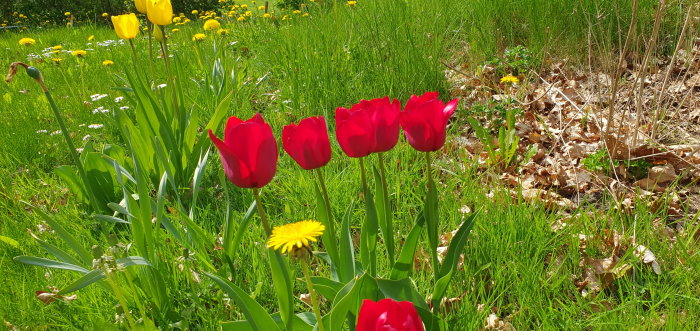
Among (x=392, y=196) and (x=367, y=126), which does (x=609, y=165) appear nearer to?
(x=392, y=196)

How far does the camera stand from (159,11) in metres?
1.89

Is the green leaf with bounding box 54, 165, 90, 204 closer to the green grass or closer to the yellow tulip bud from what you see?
the green grass

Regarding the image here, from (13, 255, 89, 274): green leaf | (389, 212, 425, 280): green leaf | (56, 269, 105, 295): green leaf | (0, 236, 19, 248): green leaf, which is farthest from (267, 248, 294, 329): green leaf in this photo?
(0, 236, 19, 248): green leaf

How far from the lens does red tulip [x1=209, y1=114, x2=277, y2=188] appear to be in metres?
0.80

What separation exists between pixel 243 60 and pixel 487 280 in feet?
11.1

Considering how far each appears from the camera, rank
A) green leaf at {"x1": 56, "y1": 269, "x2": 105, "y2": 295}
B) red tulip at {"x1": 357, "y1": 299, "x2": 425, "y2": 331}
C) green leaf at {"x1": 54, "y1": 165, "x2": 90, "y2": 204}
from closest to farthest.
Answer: red tulip at {"x1": 357, "y1": 299, "x2": 425, "y2": 331} → green leaf at {"x1": 56, "y1": 269, "x2": 105, "y2": 295} → green leaf at {"x1": 54, "y1": 165, "x2": 90, "y2": 204}

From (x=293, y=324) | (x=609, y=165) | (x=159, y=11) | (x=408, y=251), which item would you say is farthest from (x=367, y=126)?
(x=609, y=165)

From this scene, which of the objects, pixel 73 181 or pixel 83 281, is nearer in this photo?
pixel 83 281

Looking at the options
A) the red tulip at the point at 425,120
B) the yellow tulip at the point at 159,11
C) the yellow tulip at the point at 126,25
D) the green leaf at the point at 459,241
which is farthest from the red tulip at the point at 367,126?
the yellow tulip at the point at 126,25

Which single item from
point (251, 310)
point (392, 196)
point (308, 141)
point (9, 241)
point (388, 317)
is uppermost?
point (308, 141)

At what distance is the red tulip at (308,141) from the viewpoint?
33.9 inches

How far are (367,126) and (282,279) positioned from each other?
12.3 inches

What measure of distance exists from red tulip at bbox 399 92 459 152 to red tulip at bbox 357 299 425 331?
1.26 ft

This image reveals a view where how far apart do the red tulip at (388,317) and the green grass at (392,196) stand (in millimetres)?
629
